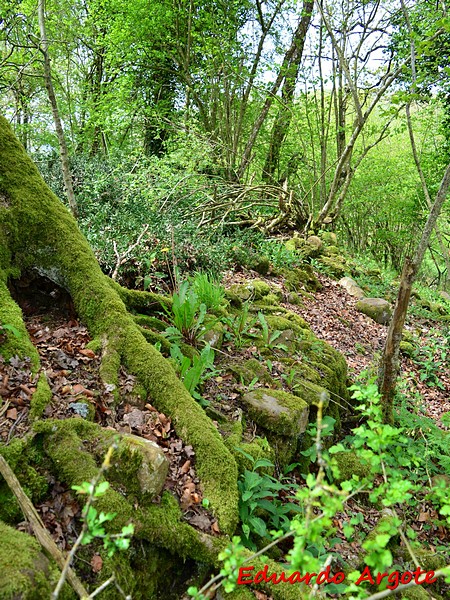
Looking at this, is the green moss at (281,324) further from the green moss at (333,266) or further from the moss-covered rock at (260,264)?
the green moss at (333,266)

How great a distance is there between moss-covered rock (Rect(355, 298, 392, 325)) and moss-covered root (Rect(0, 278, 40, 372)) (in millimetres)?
6951

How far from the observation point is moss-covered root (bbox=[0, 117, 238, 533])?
289cm

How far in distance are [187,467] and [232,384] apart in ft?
4.40

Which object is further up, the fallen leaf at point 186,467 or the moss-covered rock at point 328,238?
the moss-covered rock at point 328,238

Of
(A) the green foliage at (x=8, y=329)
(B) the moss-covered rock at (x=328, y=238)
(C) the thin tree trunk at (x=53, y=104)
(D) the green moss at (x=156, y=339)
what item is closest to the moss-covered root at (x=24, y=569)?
(A) the green foliage at (x=8, y=329)

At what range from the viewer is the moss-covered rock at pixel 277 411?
3545mm

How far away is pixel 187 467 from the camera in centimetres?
264

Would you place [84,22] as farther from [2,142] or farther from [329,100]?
[2,142]

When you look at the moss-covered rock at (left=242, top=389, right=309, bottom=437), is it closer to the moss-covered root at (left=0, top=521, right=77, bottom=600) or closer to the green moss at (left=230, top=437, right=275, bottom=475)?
the green moss at (left=230, top=437, right=275, bottom=475)

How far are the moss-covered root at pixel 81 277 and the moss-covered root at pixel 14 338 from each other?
48 centimetres

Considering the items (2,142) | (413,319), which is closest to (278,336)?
(2,142)

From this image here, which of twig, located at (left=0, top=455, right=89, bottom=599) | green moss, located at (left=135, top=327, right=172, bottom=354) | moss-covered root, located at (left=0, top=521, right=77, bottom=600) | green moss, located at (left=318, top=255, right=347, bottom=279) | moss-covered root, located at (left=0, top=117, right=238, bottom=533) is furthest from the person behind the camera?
green moss, located at (left=318, top=255, right=347, bottom=279)

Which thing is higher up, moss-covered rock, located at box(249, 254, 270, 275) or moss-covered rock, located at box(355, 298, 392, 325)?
moss-covered rock, located at box(249, 254, 270, 275)

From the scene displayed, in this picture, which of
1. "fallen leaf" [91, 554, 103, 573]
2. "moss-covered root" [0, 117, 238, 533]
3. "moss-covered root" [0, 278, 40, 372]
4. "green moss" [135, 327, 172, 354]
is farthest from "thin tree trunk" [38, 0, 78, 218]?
"fallen leaf" [91, 554, 103, 573]
